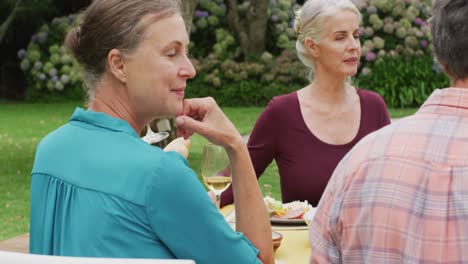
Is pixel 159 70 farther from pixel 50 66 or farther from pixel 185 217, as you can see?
pixel 50 66

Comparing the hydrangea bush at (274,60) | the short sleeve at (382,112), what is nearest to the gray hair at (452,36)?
the short sleeve at (382,112)

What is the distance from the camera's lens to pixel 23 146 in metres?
11.4

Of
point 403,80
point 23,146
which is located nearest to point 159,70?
point 23,146

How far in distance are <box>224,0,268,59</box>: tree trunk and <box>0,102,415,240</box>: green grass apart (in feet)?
6.61

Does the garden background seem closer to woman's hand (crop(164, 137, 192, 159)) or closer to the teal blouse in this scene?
woman's hand (crop(164, 137, 192, 159))

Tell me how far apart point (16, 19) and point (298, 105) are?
15077mm

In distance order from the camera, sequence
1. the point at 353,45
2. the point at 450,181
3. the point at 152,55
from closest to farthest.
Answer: the point at 450,181
the point at 152,55
the point at 353,45

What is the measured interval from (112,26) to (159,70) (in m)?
0.17

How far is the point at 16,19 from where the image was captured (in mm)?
18375

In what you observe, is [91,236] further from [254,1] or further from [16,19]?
[16,19]

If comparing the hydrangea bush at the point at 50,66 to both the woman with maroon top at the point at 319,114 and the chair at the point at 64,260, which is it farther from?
the chair at the point at 64,260

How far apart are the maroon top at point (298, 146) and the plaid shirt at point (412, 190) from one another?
2.01 m

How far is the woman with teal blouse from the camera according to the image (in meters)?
2.09

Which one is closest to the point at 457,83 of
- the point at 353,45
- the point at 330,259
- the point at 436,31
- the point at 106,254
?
the point at 436,31
